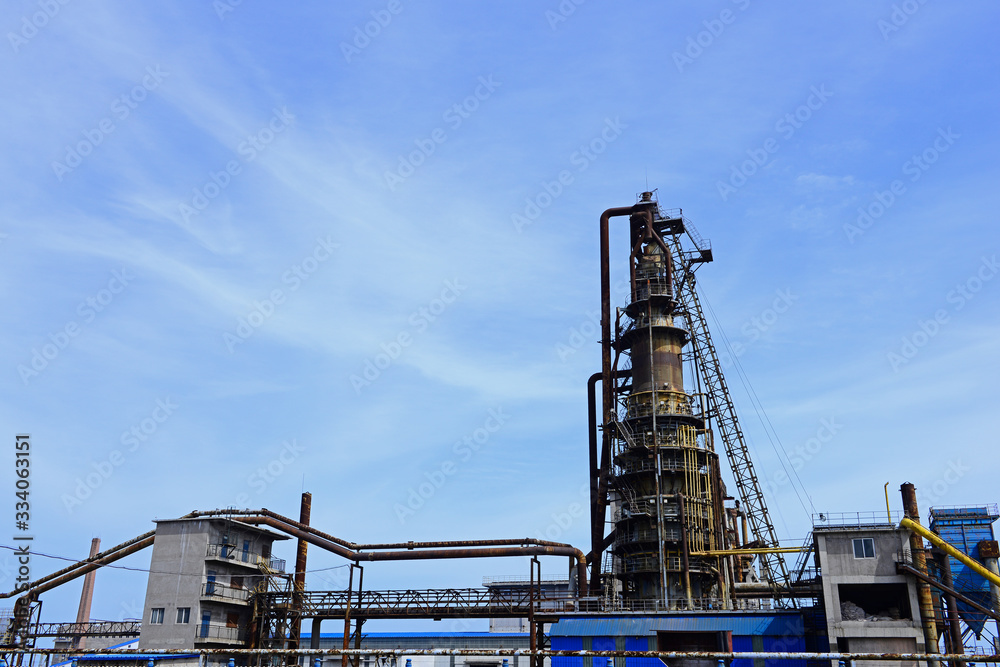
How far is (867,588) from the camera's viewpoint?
4059 cm

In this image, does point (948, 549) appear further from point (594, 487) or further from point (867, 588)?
point (594, 487)

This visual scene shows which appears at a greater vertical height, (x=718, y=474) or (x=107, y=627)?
(x=718, y=474)

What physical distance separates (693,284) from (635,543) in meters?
22.2

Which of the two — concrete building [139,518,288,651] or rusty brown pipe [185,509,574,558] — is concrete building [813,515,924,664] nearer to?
rusty brown pipe [185,509,574,558]

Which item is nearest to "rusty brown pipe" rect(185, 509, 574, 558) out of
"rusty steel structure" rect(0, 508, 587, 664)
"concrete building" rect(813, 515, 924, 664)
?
"rusty steel structure" rect(0, 508, 587, 664)

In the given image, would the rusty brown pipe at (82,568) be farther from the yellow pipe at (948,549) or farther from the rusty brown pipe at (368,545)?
the yellow pipe at (948,549)

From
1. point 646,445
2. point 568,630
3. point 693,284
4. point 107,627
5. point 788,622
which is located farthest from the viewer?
point 693,284

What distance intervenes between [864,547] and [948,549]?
3947mm

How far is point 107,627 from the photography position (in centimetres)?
5694

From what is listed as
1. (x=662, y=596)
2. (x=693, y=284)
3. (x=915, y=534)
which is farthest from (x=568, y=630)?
(x=693, y=284)

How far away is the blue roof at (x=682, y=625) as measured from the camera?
4131 cm

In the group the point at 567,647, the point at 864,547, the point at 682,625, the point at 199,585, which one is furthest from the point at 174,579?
the point at 864,547

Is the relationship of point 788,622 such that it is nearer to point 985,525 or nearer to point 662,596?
point 662,596

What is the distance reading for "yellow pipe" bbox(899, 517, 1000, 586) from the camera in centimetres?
3875
